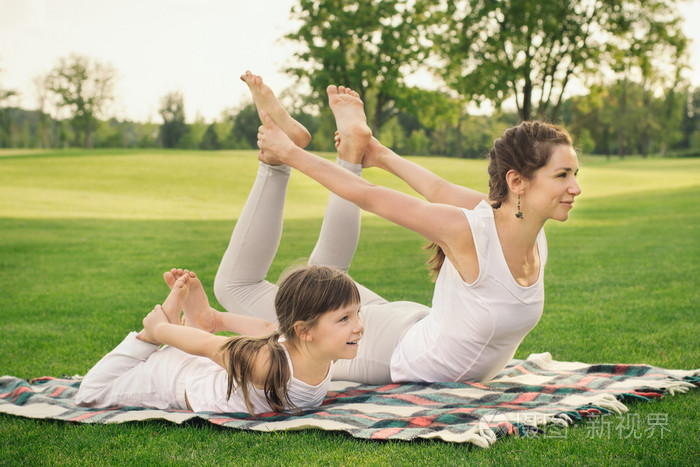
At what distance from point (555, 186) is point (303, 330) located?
1.26 metres

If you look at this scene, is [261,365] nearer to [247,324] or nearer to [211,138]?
[247,324]

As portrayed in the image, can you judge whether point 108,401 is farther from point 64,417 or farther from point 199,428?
point 199,428

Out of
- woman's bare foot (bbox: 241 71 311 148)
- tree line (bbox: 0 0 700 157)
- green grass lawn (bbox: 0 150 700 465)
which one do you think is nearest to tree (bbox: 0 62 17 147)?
tree line (bbox: 0 0 700 157)

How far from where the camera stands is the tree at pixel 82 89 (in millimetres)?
60281

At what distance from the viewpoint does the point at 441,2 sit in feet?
100

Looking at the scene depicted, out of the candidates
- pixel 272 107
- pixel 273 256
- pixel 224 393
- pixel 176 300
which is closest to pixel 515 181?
pixel 273 256

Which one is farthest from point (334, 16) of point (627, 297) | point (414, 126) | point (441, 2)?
point (627, 297)

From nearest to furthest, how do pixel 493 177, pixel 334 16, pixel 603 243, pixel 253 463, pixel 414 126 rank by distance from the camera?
pixel 253 463
pixel 493 177
pixel 603 243
pixel 334 16
pixel 414 126

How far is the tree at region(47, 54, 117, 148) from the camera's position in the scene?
60.3 meters

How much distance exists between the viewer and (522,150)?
2.81 m

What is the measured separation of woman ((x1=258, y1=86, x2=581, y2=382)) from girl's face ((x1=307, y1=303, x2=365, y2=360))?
1.49 ft

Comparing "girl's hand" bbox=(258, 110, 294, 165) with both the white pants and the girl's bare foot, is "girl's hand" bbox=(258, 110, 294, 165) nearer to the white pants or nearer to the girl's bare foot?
the girl's bare foot

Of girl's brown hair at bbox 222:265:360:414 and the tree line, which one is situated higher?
the tree line

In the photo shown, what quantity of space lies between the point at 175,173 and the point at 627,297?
23.9 m
